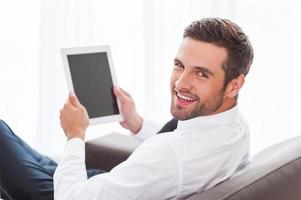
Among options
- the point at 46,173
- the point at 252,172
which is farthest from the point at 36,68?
the point at 252,172

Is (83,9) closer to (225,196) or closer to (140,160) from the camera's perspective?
(140,160)

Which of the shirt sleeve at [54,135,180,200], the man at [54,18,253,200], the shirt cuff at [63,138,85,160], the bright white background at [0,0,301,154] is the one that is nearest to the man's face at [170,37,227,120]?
the man at [54,18,253,200]

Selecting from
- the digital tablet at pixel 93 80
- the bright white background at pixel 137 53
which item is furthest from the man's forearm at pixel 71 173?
the bright white background at pixel 137 53

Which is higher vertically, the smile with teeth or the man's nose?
the man's nose

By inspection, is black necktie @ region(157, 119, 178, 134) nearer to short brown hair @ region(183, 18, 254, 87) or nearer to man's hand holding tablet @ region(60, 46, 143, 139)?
man's hand holding tablet @ region(60, 46, 143, 139)

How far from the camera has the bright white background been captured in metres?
2.64

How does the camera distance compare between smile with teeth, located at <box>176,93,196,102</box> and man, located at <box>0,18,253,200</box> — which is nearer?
man, located at <box>0,18,253,200</box>

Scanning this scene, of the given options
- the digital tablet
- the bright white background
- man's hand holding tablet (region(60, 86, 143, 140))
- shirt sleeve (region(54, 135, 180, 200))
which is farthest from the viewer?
the bright white background

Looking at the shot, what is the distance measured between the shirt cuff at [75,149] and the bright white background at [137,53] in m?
1.38

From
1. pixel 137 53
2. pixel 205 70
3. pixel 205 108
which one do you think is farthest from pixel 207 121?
pixel 137 53

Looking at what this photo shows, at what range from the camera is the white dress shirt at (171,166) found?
1.24 m

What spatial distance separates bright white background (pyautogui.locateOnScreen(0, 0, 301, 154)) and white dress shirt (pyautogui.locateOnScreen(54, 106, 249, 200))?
1315 millimetres

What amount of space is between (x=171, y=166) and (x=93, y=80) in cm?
56

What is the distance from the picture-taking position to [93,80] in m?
1.69
